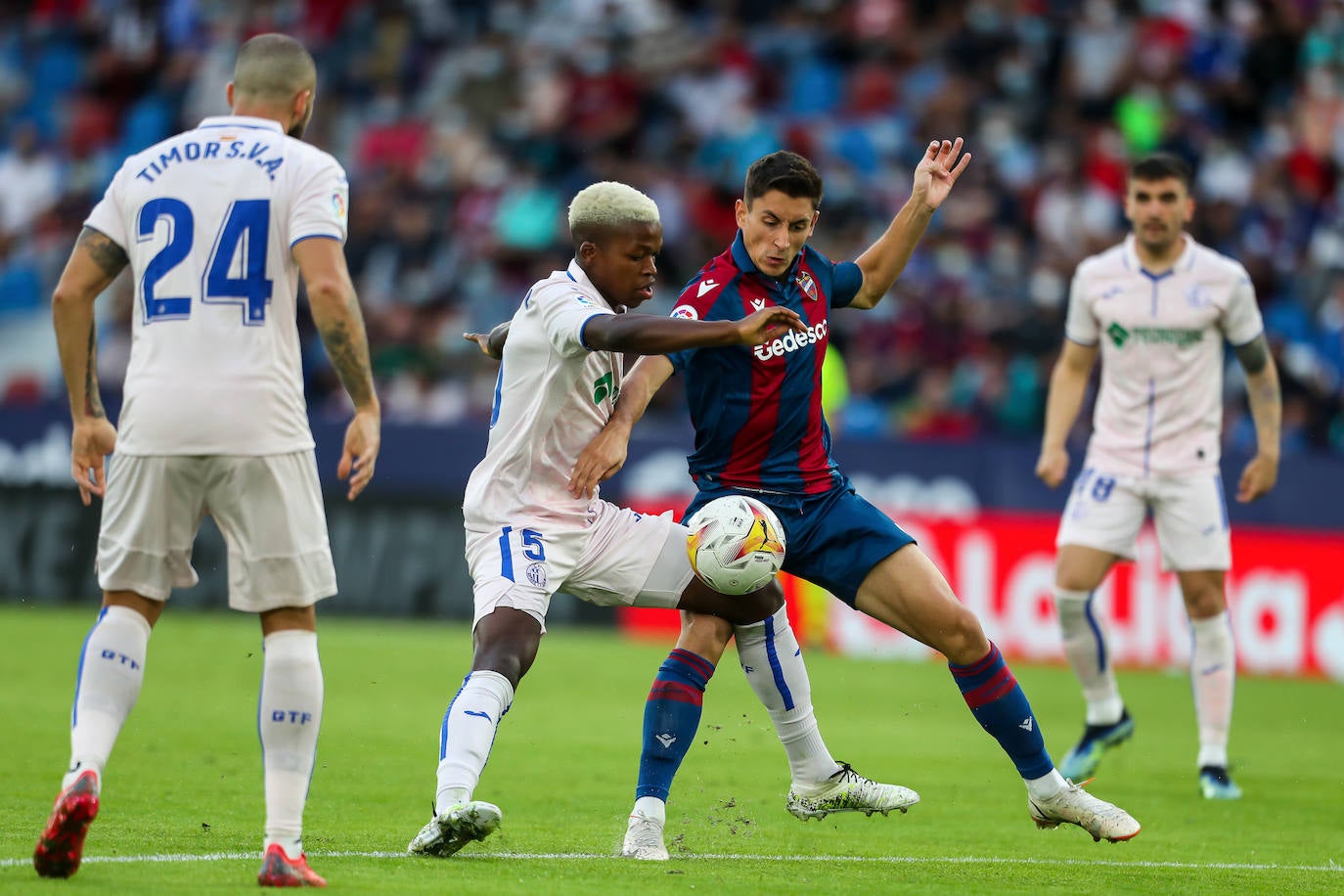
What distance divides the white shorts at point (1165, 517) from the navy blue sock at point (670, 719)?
10.9 ft

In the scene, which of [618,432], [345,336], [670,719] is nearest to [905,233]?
[618,432]

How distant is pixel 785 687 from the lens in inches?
263

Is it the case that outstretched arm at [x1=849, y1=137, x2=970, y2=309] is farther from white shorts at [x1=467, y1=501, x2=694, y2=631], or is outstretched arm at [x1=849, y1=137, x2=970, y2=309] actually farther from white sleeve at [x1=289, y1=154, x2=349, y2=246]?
white sleeve at [x1=289, y1=154, x2=349, y2=246]

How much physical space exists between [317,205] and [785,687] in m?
2.57

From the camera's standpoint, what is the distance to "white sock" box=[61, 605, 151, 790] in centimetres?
530

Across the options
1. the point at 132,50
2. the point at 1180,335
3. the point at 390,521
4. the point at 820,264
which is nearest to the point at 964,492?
the point at 390,521

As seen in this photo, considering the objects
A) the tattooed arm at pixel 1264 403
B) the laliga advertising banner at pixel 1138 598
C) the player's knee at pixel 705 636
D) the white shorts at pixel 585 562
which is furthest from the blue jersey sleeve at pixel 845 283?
the laliga advertising banner at pixel 1138 598

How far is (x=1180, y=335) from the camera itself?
9141 mm

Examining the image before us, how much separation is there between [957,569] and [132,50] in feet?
43.2

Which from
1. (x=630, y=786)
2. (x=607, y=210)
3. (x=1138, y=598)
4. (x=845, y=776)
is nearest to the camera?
(x=607, y=210)

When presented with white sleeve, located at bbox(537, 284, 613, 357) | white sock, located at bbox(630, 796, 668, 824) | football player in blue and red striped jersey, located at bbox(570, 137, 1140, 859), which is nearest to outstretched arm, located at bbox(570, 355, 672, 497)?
football player in blue and red striped jersey, located at bbox(570, 137, 1140, 859)

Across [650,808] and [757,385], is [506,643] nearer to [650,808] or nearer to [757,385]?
[650,808]

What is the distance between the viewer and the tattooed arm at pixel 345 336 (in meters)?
5.23

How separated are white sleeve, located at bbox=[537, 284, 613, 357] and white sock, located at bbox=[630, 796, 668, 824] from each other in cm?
157
